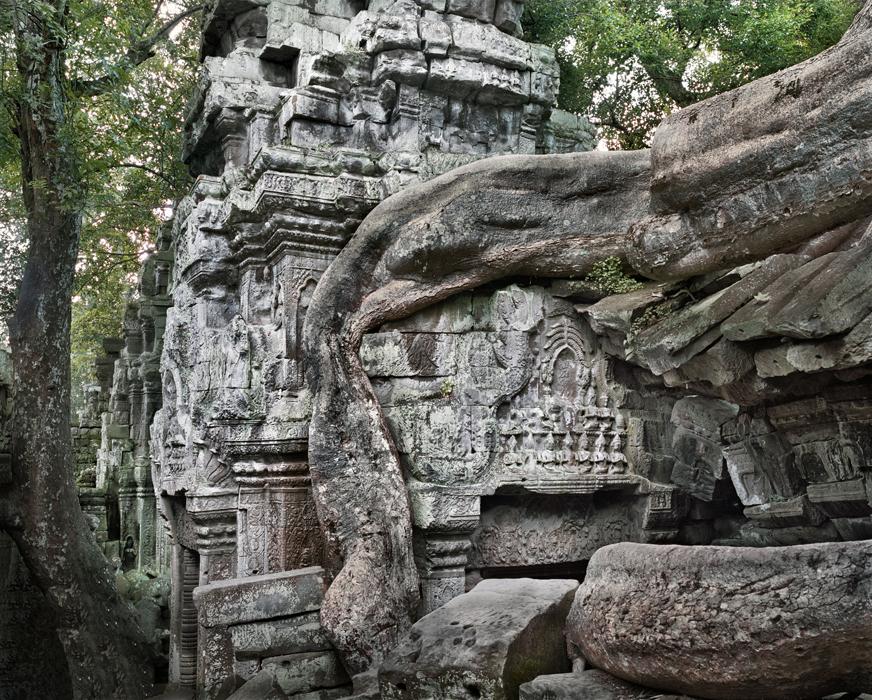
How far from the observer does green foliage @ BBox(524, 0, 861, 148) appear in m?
9.38

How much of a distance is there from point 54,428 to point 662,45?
24.7 feet

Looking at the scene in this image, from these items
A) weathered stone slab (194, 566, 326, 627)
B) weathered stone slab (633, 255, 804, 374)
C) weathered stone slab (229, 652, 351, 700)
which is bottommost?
weathered stone slab (229, 652, 351, 700)

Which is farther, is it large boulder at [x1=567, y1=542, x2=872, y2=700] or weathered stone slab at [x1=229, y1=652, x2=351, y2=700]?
weathered stone slab at [x1=229, y1=652, x2=351, y2=700]

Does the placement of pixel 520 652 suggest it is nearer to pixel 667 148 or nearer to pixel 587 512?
pixel 587 512

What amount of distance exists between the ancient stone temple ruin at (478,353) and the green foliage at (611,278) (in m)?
0.02

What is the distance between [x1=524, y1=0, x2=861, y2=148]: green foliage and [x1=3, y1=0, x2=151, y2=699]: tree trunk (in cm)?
451

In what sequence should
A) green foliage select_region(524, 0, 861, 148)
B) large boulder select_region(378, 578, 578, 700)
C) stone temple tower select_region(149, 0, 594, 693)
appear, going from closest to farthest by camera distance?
large boulder select_region(378, 578, 578, 700) < stone temple tower select_region(149, 0, 594, 693) < green foliage select_region(524, 0, 861, 148)

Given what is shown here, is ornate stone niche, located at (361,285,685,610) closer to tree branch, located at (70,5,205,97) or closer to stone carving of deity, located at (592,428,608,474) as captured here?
stone carving of deity, located at (592,428,608,474)

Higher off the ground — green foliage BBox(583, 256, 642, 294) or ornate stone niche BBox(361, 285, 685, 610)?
green foliage BBox(583, 256, 642, 294)

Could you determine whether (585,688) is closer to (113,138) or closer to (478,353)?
(478,353)

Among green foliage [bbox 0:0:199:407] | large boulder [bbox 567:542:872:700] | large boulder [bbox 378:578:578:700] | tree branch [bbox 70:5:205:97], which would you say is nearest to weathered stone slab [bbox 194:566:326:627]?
large boulder [bbox 378:578:578:700]

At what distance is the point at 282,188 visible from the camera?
19.1ft

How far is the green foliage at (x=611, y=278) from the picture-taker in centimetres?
558

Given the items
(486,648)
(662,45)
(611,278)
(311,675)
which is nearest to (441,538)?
(311,675)
